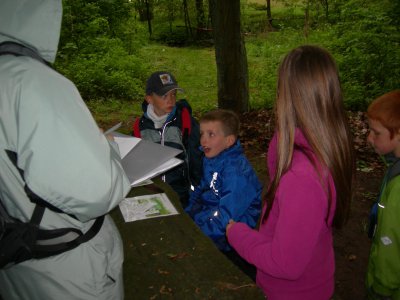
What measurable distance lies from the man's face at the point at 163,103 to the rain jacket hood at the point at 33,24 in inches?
81.2

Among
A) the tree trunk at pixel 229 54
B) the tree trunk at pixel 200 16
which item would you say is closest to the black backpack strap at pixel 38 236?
the tree trunk at pixel 229 54

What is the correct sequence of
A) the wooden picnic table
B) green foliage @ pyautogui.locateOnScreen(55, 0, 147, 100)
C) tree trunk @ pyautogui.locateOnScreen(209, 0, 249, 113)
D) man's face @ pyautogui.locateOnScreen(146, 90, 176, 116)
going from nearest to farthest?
the wooden picnic table, man's face @ pyautogui.locateOnScreen(146, 90, 176, 116), tree trunk @ pyautogui.locateOnScreen(209, 0, 249, 113), green foliage @ pyautogui.locateOnScreen(55, 0, 147, 100)

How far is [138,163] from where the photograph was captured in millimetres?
2400

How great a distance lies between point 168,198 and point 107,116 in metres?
7.73

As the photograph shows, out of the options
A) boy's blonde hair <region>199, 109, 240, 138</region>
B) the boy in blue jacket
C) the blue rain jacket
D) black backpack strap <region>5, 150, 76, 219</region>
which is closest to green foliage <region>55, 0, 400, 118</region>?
boy's blonde hair <region>199, 109, 240, 138</region>

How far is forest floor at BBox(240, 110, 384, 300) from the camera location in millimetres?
3676

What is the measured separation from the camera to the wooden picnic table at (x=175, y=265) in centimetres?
188

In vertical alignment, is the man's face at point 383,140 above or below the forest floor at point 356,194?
above

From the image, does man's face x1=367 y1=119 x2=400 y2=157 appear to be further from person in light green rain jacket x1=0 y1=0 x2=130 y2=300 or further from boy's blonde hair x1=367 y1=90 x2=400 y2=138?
person in light green rain jacket x1=0 y1=0 x2=130 y2=300

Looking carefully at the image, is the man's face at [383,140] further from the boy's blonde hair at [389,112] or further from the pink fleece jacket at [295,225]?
the pink fleece jacket at [295,225]

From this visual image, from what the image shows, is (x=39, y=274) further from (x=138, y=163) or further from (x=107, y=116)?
(x=107, y=116)

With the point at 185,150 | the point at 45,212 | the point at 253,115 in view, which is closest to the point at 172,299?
the point at 45,212

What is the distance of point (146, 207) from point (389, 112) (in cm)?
177

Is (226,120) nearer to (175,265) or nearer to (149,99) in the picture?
(149,99)
